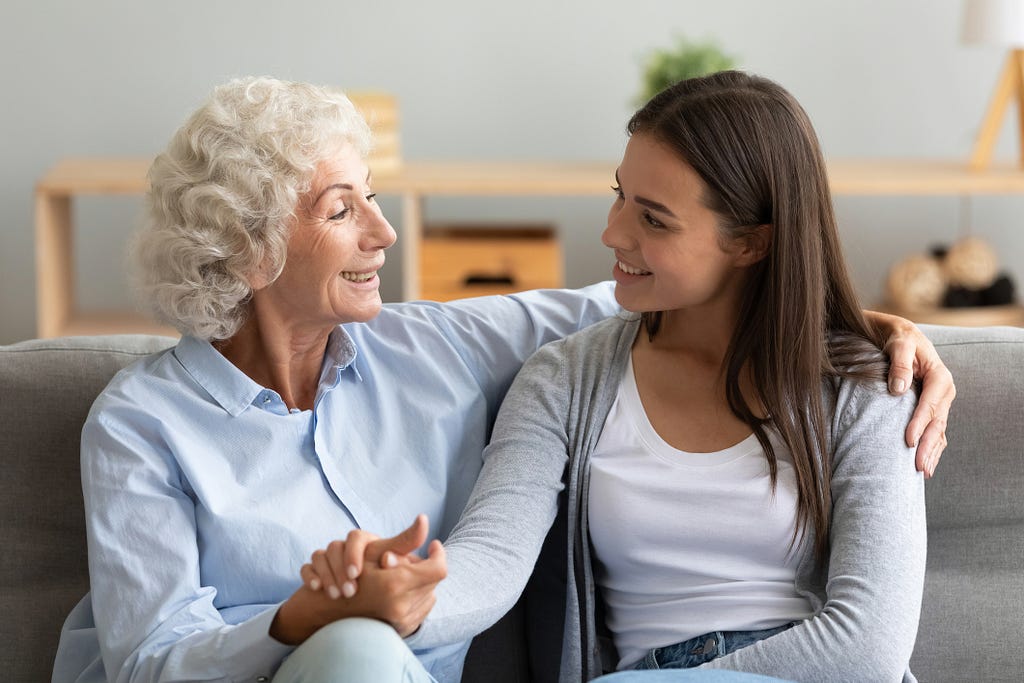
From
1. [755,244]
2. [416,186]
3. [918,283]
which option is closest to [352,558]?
[755,244]

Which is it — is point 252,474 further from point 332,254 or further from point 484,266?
point 484,266

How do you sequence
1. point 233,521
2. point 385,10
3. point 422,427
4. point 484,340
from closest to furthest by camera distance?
point 233,521 < point 422,427 < point 484,340 < point 385,10

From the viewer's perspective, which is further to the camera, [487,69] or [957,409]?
[487,69]

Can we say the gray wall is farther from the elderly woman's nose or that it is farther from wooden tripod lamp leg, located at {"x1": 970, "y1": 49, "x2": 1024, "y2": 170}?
the elderly woman's nose

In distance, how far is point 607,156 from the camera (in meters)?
4.00

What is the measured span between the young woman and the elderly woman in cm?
10

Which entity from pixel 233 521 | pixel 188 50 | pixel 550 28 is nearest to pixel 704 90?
pixel 233 521

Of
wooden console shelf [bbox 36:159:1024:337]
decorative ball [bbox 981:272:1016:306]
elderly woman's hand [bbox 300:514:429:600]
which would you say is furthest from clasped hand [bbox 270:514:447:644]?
A: decorative ball [bbox 981:272:1016:306]

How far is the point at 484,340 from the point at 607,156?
2350mm

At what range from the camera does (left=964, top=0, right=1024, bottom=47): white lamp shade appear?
342 cm

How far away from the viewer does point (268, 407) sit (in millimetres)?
1585

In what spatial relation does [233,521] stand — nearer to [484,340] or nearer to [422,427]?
[422,427]

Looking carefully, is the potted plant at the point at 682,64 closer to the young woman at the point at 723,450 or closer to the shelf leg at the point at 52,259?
the shelf leg at the point at 52,259

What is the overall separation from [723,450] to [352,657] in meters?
0.55
